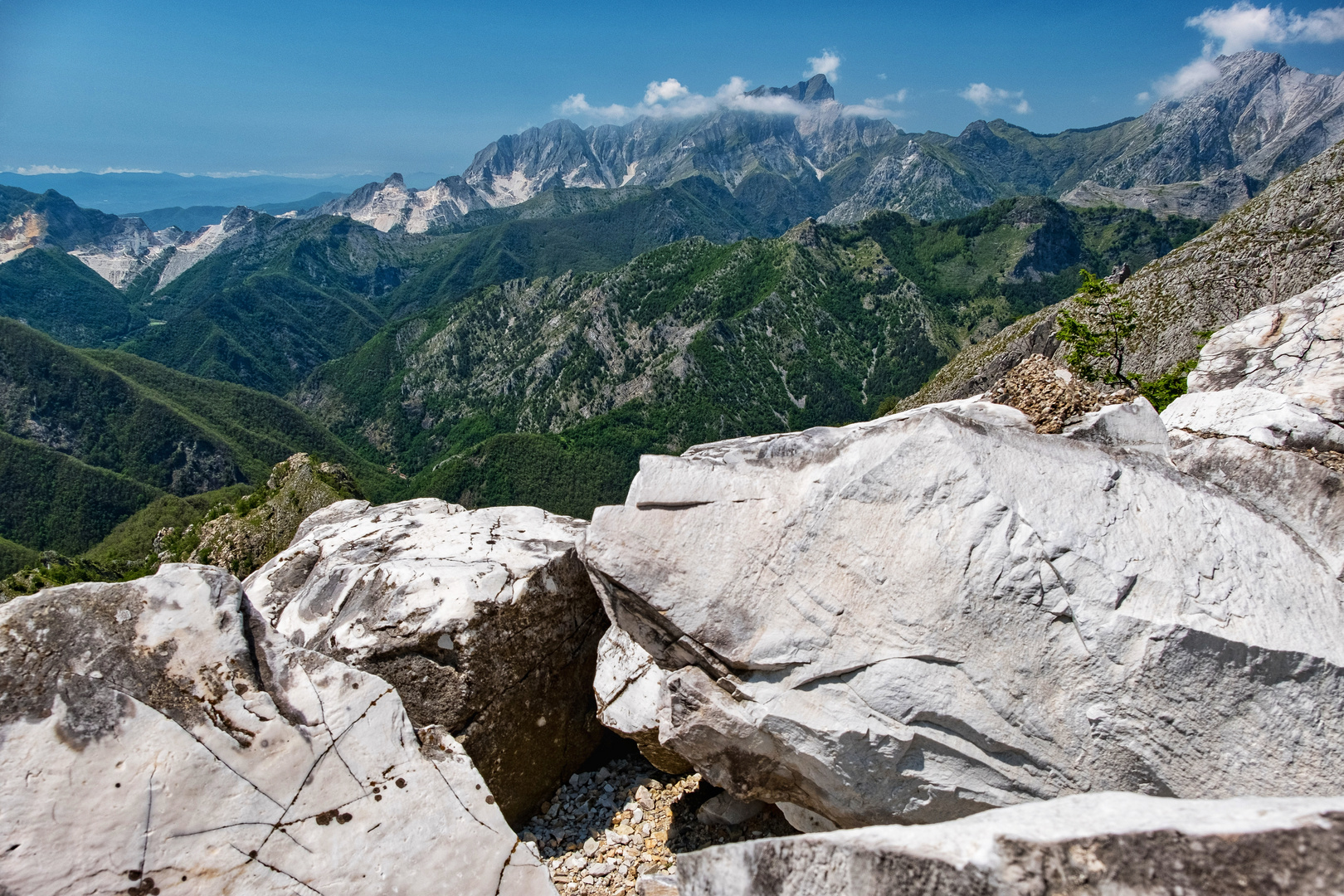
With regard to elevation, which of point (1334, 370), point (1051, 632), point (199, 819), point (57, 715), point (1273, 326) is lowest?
point (199, 819)

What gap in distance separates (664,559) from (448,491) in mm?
183516

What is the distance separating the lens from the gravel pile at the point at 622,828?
1036 cm

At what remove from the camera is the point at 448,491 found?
601ft

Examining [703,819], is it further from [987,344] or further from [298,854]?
[987,344]

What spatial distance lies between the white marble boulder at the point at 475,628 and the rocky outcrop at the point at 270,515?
37.9 m

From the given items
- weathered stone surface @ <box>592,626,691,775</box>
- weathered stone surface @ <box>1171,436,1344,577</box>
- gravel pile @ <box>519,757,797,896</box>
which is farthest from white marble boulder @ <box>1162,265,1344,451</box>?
weathered stone surface @ <box>592,626,691,775</box>

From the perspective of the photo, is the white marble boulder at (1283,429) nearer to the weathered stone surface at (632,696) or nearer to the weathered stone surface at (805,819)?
the weathered stone surface at (805,819)

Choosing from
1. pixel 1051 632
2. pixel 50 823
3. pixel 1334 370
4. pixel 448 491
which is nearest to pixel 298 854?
pixel 50 823

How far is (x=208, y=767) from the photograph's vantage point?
314 inches

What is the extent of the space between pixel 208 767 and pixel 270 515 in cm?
6405

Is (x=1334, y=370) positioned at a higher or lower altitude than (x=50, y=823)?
higher

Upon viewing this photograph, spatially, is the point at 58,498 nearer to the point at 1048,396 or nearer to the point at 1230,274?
the point at 1048,396

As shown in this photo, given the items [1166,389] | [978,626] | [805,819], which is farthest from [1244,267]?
[805,819]

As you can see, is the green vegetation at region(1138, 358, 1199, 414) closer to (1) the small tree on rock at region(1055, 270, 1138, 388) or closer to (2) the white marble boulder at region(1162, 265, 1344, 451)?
(1) the small tree on rock at region(1055, 270, 1138, 388)
